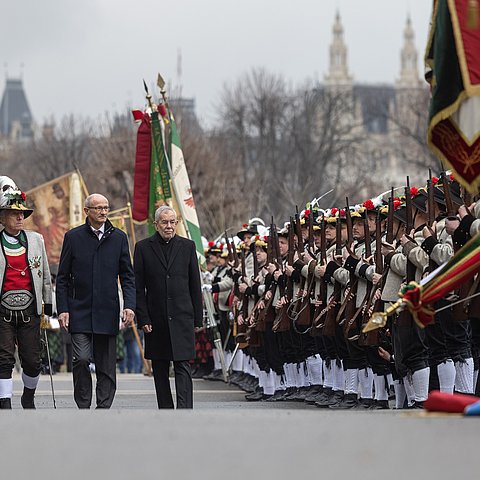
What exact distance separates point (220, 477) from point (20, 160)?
267 feet

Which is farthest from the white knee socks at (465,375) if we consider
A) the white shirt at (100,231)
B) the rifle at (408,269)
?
the white shirt at (100,231)

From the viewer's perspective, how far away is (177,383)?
42.4ft

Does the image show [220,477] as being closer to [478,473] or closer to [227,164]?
[478,473]

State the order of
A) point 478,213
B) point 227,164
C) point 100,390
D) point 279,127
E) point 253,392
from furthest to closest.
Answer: point 279,127, point 227,164, point 253,392, point 100,390, point 478,213

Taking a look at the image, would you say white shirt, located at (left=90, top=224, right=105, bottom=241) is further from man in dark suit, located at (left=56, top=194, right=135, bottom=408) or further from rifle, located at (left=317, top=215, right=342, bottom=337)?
rifle, located at (left=317, top=215, right=342, bottom=337)

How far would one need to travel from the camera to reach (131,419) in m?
8.67

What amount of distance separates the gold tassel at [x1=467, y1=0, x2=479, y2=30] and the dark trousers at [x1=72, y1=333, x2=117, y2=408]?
4.80m

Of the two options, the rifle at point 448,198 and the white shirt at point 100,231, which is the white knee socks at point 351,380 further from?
the white shirt at point 100,231

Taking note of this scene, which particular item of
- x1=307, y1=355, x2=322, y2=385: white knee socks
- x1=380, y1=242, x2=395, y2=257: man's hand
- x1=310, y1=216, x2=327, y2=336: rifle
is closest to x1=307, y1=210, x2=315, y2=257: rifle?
x1=310, y1=216, x2=327, y2=336: rifle

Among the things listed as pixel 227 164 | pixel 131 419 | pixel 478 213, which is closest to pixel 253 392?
pixel 478 213

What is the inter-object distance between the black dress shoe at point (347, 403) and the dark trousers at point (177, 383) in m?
2.22

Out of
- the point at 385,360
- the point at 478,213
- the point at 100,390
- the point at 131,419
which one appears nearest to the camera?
the point at 131,419

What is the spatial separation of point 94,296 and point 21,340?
72 cm

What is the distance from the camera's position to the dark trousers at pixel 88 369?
42.0 ft
